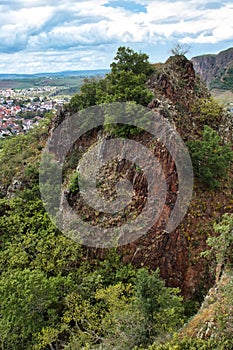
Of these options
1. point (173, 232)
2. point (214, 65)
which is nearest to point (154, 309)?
point (173, 232)

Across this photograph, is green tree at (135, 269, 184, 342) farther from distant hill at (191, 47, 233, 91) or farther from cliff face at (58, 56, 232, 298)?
distant hill at (191, 47, 233, 91)

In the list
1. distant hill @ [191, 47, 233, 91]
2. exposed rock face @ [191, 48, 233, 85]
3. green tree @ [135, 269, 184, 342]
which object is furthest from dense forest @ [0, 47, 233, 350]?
exposed rock face @ [191, 48, 233, 85]

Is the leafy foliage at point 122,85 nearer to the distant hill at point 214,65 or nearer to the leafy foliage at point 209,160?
the leafy foliage at point 209,160

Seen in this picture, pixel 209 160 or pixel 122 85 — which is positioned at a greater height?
pixel 122 85

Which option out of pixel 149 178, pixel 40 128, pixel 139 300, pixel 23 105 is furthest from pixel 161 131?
pixel 23 105

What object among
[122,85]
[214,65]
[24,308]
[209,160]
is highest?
[214,65]

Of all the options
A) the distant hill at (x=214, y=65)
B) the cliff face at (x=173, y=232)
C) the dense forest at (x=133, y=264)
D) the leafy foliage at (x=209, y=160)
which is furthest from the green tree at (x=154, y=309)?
the distant hill at (x=214, y=65)

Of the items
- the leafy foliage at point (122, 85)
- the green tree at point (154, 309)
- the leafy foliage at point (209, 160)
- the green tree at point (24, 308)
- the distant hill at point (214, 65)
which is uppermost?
the distant hill at point (214, 65)

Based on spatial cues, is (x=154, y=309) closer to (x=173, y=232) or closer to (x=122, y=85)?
(x=173, y=232)

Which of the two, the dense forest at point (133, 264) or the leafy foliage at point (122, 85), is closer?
the dense forest at point (133, 264)
